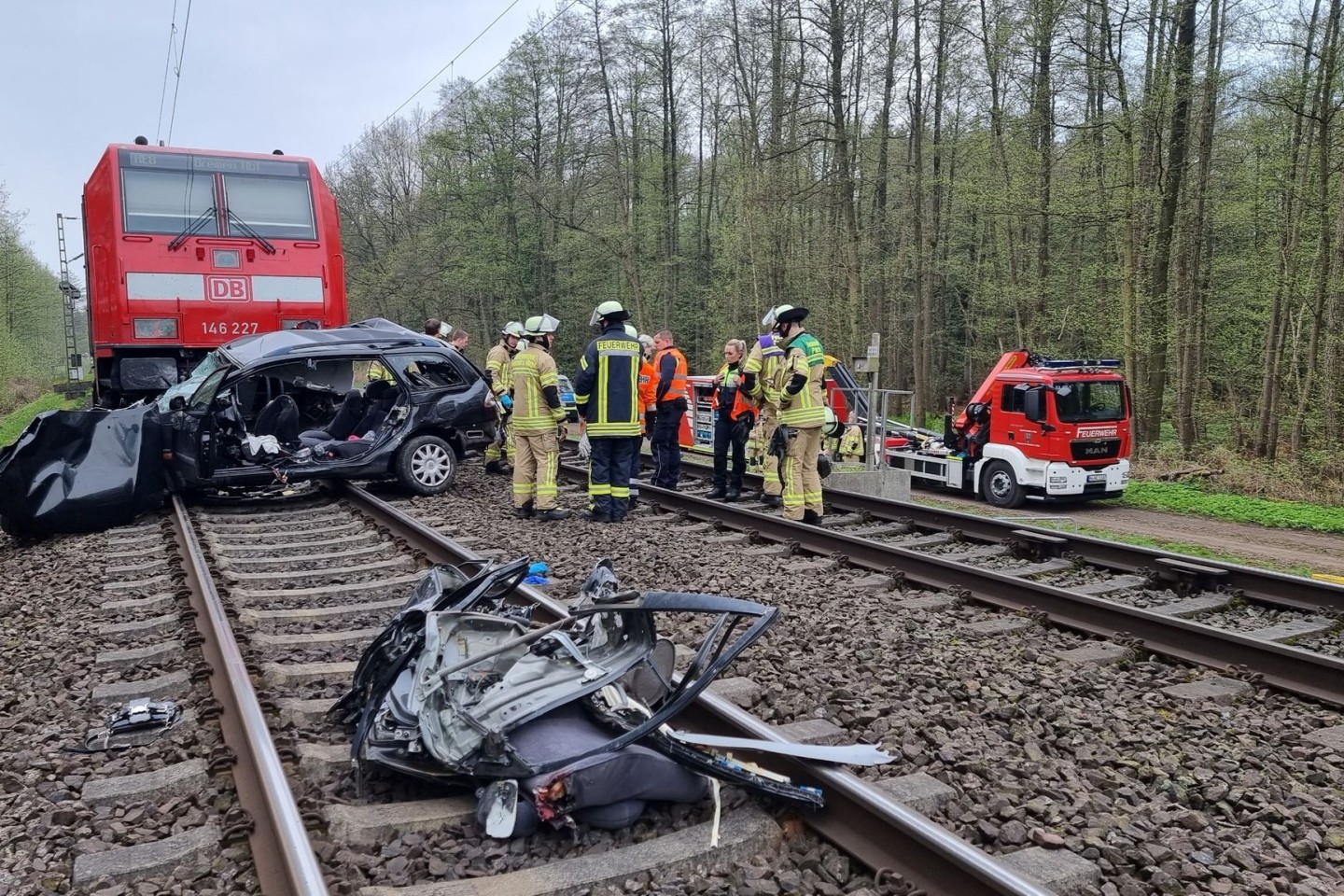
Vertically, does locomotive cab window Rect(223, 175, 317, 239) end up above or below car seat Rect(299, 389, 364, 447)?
above

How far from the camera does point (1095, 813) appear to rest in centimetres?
312

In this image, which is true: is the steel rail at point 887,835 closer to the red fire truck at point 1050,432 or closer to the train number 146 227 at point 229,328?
the train number 146 227 at point 229,328

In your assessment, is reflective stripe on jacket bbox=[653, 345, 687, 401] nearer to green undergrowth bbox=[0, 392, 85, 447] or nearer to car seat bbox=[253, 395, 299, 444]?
car seat bbox=[253, 395, 299, 444]

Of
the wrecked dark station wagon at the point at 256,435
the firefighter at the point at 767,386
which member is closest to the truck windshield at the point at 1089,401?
the firefighter at the point at 767,386

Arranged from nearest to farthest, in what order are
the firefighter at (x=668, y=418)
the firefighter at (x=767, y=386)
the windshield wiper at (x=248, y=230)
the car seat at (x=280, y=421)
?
the firefighter at (x=767, y=386)
the car seat at (x=280, y=421)
the firefighter at (x=668, y=418)
the windshield wiper at (x=248, y=230)

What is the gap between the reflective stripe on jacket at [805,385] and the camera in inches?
340

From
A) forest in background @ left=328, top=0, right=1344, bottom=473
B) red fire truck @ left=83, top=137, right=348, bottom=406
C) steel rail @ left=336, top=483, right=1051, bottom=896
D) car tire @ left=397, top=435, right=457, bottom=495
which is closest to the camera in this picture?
steel rail @ left=336, top=483, right=1051, bottom=896

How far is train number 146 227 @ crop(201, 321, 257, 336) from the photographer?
39.2 feet

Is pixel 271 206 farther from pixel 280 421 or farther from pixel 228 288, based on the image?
pixel 280 421

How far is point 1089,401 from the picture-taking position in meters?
13.5

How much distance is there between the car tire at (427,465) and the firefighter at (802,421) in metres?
3.68

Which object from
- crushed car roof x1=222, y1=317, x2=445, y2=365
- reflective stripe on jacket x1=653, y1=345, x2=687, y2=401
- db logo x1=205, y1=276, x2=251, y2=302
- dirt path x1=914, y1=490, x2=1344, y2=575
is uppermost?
db logo x1=205, y1=276, x2=251, y2=302

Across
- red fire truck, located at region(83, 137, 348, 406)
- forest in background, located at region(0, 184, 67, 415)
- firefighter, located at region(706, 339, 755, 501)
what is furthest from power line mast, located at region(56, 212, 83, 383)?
forest in background, located at region(0, 184, 67, 415)

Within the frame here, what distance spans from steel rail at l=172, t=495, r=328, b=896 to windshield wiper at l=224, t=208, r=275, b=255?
26.4ft
